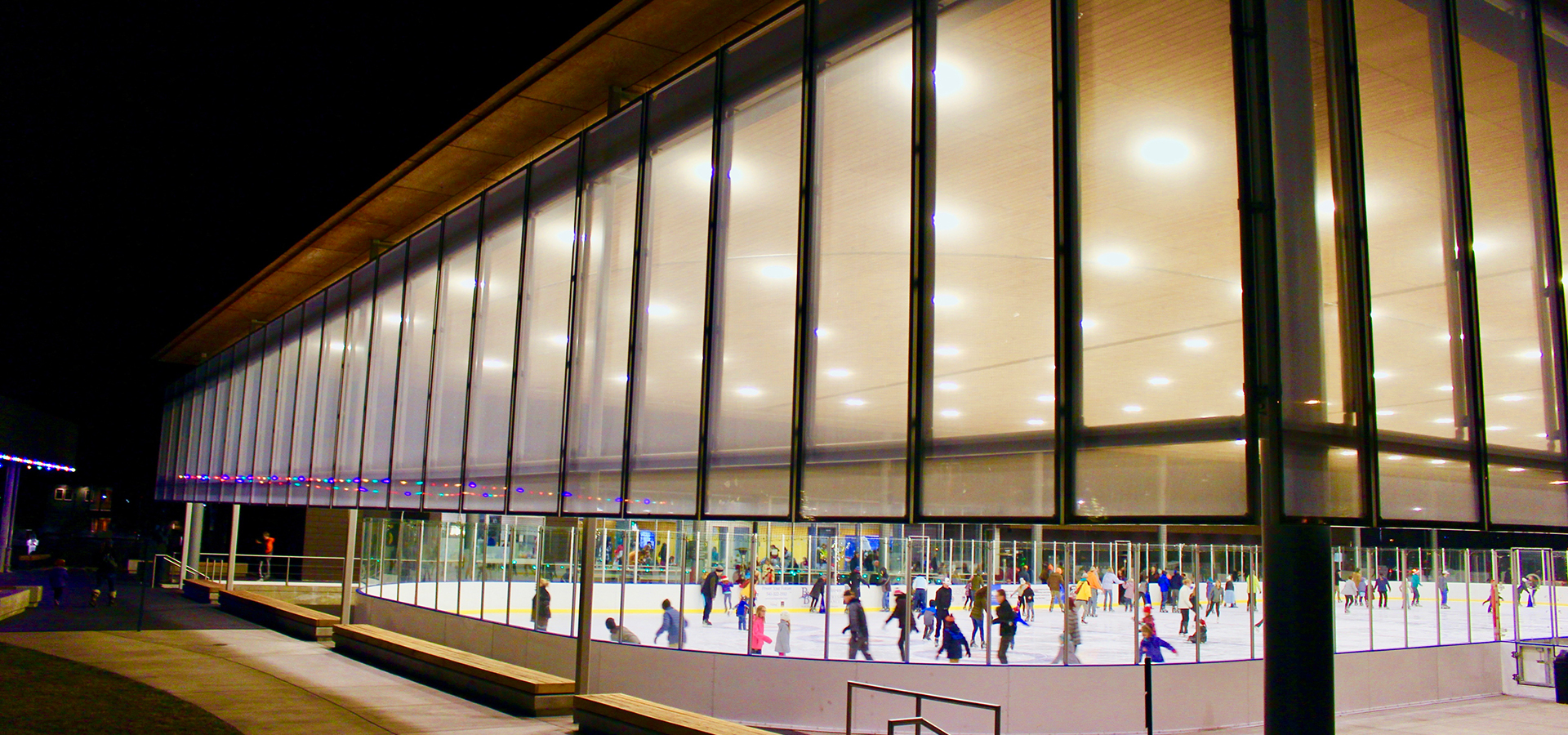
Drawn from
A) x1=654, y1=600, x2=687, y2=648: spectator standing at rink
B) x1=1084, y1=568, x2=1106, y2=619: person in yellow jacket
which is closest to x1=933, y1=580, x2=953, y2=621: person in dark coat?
x1=654, y1=600, x2=687, y2=648: spectator standing at rink

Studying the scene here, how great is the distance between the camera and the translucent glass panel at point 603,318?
11.7 metres

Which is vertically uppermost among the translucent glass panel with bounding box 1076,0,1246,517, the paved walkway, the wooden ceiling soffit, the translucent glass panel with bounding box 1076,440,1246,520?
the wooden ceiling soffit

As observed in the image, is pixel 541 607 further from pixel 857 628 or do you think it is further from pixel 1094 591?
pixel 1094 591

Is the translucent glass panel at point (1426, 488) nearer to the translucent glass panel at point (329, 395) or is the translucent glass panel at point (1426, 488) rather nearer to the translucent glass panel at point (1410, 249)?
the translucent glass panel at point (1410, 249)

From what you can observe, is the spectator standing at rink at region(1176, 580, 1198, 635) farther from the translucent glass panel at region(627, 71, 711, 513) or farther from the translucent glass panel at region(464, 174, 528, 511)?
the translucent glass panel at region(627, 71, 711, 513)

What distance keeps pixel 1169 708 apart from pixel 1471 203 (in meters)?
11.6

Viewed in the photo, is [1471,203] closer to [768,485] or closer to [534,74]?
[768,485]

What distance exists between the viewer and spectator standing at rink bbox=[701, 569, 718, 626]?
22719mm

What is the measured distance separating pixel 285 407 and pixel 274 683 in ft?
39.8

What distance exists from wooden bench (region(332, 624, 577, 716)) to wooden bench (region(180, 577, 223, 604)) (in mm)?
14314

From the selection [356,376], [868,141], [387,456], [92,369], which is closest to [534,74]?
[868,141]

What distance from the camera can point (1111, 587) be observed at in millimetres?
28359

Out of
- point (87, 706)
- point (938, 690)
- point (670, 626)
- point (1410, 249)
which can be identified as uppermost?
point (1410, 249)

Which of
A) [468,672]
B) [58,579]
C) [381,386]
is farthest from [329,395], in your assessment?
[58,579]
